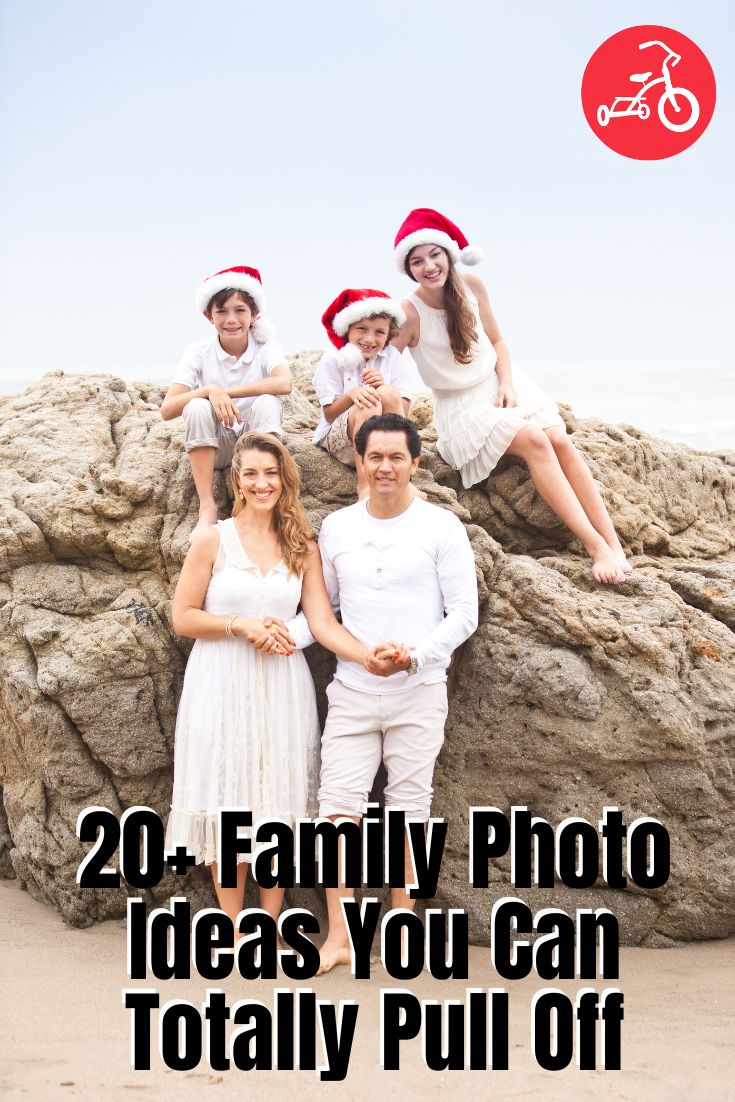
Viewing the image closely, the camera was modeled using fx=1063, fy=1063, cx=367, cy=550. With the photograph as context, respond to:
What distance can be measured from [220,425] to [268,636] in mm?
1352

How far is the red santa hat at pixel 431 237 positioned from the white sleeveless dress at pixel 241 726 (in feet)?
7.05

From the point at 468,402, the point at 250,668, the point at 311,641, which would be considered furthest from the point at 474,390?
the point at 250,668

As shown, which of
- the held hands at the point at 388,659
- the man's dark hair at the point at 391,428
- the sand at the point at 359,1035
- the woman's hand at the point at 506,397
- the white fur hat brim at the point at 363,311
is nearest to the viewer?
the sand at the point at 359,1035

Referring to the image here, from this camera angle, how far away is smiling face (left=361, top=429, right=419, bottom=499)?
502cm

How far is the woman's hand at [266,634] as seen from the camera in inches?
194

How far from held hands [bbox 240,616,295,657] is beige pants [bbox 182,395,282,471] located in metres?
1.15

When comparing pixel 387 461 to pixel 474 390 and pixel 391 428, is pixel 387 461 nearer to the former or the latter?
pixel 391 428

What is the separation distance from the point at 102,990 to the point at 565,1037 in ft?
6.78

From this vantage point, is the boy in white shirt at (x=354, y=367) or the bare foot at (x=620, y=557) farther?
the bare foot at (x=620, y=557)

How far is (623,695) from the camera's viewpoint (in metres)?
5.34

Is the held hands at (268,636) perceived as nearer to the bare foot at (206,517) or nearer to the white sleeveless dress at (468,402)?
the bare foot at (206,517)

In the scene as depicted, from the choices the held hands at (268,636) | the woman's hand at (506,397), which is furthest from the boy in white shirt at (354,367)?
the held hands at (268,636)

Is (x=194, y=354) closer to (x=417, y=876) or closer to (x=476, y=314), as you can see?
(x=476, y=314)

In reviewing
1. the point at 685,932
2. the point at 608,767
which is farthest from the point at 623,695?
the point at 685,932
